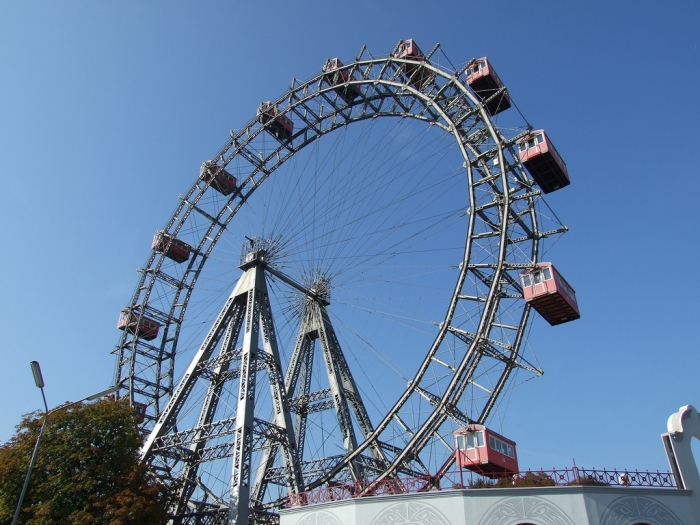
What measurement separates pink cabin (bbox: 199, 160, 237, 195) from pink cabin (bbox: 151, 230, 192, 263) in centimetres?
420

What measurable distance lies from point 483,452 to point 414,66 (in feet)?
64.0

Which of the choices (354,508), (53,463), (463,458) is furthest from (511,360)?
(53,463)

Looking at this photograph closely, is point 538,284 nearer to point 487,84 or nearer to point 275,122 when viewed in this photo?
point 487,84

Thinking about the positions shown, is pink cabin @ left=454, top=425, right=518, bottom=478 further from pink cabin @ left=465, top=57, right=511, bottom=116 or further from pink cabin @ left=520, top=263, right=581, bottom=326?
pink cabin @ left=465, top=57, right=511, bottom=116

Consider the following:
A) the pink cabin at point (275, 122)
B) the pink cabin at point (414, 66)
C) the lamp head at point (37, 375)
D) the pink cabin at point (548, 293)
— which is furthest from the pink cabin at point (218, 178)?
the lamp head at point (37, 375)

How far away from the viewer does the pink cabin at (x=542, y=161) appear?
26500 mm

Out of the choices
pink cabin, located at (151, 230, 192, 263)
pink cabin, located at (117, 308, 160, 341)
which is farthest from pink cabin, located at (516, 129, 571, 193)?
pink cabin, located at (117, 308, 160, 341)

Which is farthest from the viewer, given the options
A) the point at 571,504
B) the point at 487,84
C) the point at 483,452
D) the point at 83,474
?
the point at 487,84

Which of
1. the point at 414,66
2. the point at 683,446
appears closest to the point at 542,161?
the point at 414,66

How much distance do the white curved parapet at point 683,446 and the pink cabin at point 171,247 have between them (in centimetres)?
2907

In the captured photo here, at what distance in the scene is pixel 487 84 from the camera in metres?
29.1

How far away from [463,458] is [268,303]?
12.4 meters

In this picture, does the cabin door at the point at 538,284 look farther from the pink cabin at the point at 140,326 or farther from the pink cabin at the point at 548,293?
the pink cabin at the point at 140,326

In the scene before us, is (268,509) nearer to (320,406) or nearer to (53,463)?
(320,406)
